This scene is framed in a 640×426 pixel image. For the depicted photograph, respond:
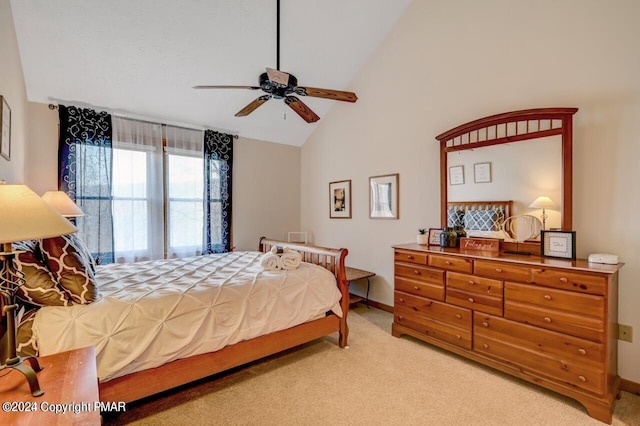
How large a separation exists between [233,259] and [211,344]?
1299mm

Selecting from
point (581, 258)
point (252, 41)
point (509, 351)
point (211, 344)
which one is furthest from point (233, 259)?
point (581, 258)

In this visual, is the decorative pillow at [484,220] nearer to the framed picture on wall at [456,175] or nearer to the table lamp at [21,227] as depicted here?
the framed picture on wall at [456,175]

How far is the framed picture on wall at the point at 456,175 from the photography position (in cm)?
305

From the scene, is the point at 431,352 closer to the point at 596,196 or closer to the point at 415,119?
the point at 596,196

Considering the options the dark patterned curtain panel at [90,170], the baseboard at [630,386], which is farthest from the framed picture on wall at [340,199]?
the baseboard at [630,386]

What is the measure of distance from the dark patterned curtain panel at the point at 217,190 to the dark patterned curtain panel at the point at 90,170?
1.18m

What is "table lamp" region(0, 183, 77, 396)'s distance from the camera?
1.02 m

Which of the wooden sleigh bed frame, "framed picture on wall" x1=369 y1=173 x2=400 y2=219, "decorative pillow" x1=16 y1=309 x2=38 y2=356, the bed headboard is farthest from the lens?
"framed picture on wall" x1=369 y1=173 x2=400 y2=219

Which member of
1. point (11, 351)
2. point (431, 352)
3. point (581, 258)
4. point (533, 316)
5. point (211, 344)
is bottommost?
point (431, 352)

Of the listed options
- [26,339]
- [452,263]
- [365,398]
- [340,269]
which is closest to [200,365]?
[26,339]

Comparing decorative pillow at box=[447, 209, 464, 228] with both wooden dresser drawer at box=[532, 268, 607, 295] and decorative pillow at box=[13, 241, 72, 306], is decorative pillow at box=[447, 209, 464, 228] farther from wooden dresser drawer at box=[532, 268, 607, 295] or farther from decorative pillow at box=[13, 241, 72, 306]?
decorative pillow at box=[13, 241, 72, 306]

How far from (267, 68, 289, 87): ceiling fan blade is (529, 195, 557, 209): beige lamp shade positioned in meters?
2.38

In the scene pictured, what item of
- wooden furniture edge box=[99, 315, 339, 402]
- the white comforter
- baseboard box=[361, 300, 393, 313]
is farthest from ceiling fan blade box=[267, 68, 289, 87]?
baseboard box=[361, 300, 393, 313]

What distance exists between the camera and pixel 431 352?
2.79 m
